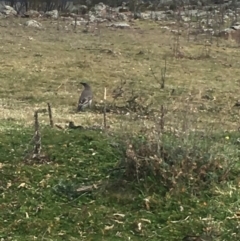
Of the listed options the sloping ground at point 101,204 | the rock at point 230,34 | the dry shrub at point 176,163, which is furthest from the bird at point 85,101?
the rock at point 230,34

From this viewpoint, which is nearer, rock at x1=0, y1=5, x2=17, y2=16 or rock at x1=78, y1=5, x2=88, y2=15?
rock at x1=0, y1=5, x2=17, y2=16

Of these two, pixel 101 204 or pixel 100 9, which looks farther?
pixel 100 9

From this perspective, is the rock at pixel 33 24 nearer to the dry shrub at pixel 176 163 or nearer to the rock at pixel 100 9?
the rock at pixel 100 9

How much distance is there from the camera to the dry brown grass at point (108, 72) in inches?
427

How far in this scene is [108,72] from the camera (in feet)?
51.3

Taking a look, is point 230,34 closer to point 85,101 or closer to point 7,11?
point 7,11

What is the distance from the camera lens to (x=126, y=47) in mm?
20688

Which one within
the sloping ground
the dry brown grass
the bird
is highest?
the sloping ground

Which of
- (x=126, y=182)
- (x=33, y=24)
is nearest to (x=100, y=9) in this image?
(x=33, y=24)

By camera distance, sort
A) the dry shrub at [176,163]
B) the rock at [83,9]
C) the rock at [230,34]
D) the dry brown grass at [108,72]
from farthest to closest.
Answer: the rock at [83,9], the rock at [230,34], the dry brown grass at [108,72], the dry shrub at [176,163]

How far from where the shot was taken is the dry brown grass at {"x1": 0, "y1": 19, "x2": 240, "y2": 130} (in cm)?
1084

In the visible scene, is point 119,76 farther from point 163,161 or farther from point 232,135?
point 163,161

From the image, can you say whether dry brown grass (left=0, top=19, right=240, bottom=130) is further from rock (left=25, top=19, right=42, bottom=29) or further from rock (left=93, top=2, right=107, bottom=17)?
rock (left=93, top=2, right=107, bottom=17)

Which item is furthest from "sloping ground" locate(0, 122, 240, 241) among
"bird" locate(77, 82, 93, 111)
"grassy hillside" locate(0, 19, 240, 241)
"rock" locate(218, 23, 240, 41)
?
"rock" locate(218, 23, 240, 41)
